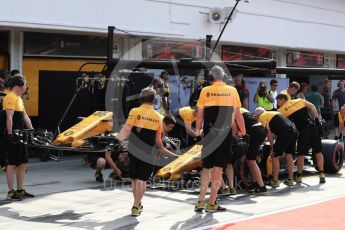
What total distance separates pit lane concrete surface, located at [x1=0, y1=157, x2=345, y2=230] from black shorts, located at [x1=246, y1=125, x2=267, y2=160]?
67 cm

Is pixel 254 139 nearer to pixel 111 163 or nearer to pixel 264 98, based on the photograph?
pixel 111 163

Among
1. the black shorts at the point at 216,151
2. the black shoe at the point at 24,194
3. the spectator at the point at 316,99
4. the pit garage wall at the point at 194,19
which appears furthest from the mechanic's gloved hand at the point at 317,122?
the pit garage wall at the point at 194,19

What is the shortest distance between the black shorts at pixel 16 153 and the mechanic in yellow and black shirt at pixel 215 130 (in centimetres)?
270

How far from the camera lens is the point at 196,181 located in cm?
1066

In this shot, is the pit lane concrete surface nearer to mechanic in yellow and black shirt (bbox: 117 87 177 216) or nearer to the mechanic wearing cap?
the mechanic wearing cap

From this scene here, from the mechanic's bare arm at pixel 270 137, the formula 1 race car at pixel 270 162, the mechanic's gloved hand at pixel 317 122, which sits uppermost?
the mechanic's gloved hand at pixel 317 122

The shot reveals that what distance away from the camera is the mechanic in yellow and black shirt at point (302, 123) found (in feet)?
37.2

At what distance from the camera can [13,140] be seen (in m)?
9.24

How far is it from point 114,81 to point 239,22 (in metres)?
8.01

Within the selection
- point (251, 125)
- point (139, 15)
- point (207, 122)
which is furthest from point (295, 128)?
point (139, 15)

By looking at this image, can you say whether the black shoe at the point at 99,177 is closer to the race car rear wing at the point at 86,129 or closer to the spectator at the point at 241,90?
the race car rear wing at the point at 86,129

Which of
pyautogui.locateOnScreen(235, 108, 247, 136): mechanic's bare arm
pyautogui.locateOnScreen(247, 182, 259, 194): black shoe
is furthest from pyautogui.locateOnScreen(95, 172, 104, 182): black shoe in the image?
pyautogui.locateOnScreen(235, 108, 247, 136): mechanic's bare arm

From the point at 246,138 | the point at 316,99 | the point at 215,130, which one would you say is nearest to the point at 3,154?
the point at 215,130

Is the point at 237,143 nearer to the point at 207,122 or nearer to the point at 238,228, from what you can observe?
the point at 207,122
